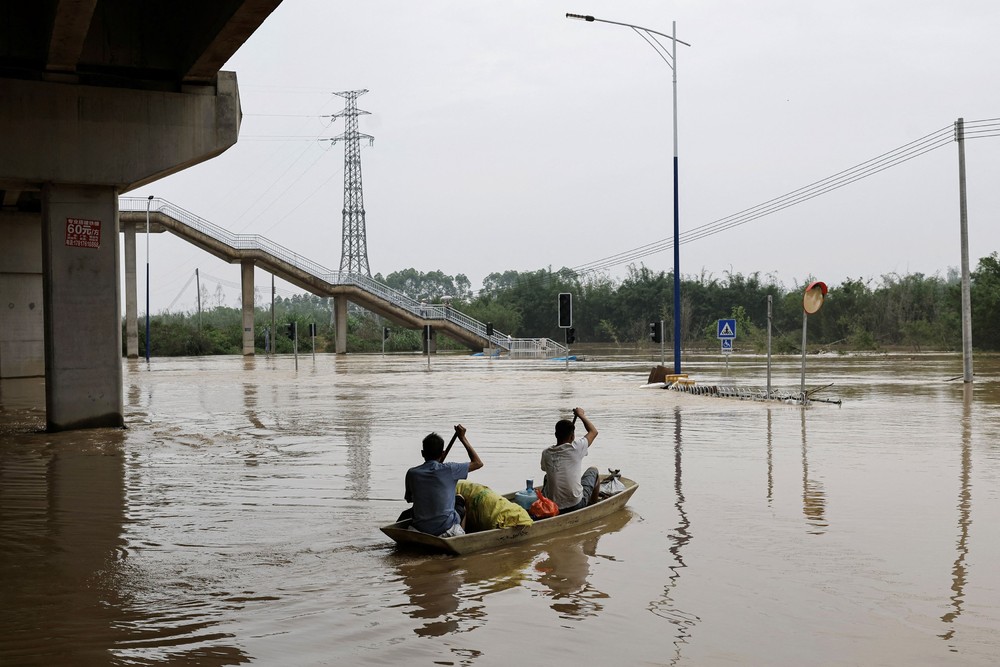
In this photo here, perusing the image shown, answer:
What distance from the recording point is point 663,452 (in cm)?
1553

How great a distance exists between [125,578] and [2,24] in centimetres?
1319

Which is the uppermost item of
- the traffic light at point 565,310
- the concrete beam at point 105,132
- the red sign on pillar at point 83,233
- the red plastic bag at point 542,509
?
the concrete beam at point 105,132

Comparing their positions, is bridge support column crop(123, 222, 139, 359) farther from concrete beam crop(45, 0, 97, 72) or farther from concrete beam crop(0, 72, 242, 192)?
concrete beam crop(45, 0, 97, 72)

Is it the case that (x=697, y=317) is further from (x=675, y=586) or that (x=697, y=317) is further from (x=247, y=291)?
(x=675, y=586)

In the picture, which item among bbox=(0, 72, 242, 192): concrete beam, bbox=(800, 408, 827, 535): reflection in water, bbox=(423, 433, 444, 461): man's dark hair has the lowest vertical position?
bbox=(800, 408, 827, 535): reflection in water

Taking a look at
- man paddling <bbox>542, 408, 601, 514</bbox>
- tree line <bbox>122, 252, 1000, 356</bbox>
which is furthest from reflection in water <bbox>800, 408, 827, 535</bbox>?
tree line <bbox>122, 252, 1000, 356</bbox>

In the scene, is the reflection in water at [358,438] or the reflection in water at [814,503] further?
the reflection in water at [358,438]

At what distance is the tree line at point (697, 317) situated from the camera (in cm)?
7350

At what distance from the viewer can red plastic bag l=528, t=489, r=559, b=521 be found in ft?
30.8

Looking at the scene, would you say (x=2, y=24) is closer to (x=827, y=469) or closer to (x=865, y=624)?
(x=827, y=469)

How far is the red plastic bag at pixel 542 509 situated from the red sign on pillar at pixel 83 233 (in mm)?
12478

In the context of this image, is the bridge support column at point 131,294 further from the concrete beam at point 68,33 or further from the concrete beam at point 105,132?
the concrete beam at point 68,33

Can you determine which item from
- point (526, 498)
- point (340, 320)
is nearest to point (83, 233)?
point (526, 498)

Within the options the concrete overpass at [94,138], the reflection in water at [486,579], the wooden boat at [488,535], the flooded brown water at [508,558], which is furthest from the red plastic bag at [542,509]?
the concrete overpass at [94,138]
